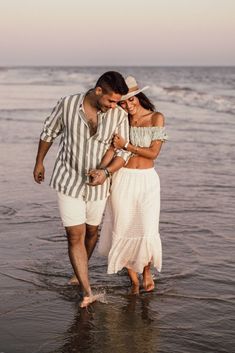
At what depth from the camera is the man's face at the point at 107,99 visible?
4.49m

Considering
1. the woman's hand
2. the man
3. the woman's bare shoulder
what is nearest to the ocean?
the man

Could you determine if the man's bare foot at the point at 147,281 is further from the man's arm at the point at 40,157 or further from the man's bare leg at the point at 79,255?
the man's arm at the point at 40,157

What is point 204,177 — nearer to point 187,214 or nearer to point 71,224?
point 187,214

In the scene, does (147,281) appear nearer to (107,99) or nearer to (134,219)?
(134,219)

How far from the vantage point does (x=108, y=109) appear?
4.67 meters

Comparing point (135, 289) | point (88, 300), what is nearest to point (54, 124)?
point (88, 300)

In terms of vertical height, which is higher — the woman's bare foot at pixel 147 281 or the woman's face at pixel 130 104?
the woman's face at pixel 130 104

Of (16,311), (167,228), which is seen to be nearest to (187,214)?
(167,228)

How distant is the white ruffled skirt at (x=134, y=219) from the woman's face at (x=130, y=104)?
496mm

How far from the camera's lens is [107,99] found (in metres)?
4.52

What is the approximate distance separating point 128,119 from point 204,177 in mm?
5339

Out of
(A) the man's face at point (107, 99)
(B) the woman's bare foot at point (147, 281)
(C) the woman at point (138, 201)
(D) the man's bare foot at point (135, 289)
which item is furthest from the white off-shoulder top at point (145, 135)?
(D) the man's bare foot at point (135, 289)

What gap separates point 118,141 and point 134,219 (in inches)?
29.7

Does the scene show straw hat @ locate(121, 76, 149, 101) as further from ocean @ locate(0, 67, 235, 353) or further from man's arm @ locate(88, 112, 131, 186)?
ocean @ locate(0, 67, 235, 353)
